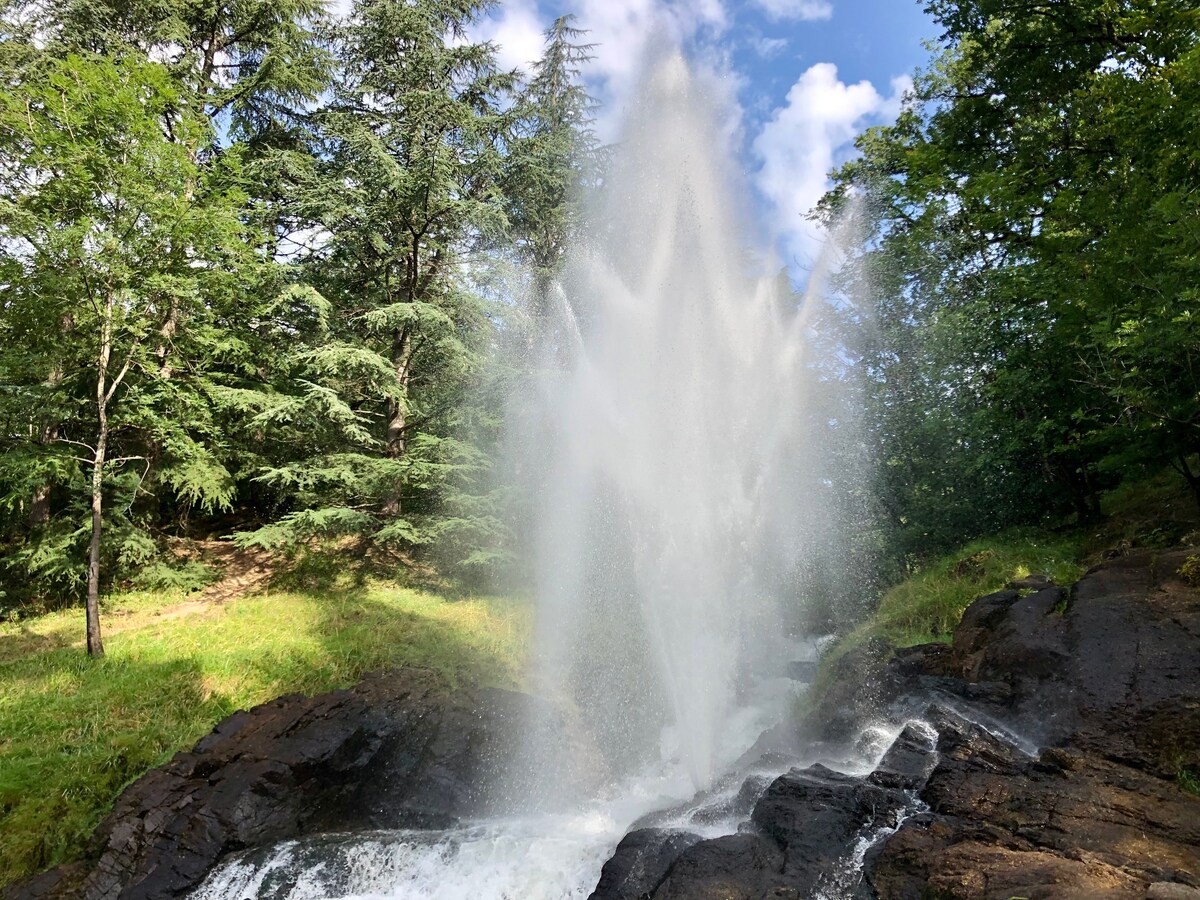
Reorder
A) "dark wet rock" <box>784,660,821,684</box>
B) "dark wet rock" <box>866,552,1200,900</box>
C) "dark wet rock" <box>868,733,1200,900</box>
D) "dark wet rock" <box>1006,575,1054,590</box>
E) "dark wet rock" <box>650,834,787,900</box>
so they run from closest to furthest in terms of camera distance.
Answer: "dark wet rock" <box>868,733,1200,900</box>, "dark wet rock" <box>866,552,1200,900</box>, "dark wet rock" <box>650,834,787,900</box>, "dark wet rock" <box>1006,575,1054,590</box>, "dark wet rock" <box>784,660,821,684</box>

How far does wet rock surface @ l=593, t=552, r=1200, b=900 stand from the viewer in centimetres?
351

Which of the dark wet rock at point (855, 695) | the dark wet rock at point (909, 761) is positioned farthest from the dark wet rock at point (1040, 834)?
the dark wet rock at point (855, 695)

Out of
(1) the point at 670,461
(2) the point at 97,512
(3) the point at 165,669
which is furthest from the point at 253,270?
(1) the point at 670,461

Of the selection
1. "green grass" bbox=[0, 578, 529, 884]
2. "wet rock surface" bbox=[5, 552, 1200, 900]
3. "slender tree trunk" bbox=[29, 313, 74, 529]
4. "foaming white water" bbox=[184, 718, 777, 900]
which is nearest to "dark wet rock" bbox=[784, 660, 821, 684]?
"wet rock surface" bbox=[5, 552, 1200, 900]

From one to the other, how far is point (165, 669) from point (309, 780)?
Result: 3693 millimetres

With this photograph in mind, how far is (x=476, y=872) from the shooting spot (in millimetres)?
5527

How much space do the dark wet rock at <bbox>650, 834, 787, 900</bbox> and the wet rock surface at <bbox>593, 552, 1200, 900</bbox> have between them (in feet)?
0.04

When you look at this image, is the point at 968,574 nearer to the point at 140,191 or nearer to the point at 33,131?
the point at 140,191

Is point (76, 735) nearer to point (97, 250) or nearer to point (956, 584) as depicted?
point (97, 250)

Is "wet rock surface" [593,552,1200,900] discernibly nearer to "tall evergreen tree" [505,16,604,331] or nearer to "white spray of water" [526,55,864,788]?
"white spray of water" [526,55,864,788]

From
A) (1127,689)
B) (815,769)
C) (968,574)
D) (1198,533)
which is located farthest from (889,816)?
(968,574)

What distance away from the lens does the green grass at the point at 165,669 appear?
6277mm

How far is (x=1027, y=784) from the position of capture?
442 cm

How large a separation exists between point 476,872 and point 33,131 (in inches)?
505
